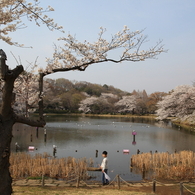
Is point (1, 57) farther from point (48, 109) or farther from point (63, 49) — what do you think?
point (48, 109)

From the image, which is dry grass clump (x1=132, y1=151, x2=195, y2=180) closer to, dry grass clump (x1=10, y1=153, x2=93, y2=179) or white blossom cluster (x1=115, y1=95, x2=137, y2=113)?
dry grass clump (x1=10, y1=153, x2=93, y2=179)

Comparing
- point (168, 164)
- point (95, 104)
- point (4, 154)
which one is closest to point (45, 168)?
point (4, 154)

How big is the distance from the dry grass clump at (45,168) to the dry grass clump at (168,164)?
3220mm

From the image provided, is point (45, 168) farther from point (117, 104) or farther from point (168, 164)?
point (117, 104)

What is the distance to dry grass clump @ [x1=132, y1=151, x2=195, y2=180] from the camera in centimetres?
963

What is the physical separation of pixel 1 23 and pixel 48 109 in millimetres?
48394

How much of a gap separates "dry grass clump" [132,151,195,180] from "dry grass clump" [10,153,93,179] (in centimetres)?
322

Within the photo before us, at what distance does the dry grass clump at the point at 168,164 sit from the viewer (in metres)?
9.63

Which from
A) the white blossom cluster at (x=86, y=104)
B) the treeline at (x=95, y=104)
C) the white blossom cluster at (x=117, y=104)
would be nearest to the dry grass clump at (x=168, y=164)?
the treeline at (x=95, y=104)

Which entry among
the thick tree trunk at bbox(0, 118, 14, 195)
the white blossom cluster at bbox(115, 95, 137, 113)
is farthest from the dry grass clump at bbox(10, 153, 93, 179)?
the white blossom cluster at bbox(115, 95, 137, 113)

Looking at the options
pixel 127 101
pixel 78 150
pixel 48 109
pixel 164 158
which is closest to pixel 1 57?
pixel 164 158

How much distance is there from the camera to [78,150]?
50.3 feet

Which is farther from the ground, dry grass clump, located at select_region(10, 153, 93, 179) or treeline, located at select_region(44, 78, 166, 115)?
treeline, located at select_region(44, 78, 166, 115)

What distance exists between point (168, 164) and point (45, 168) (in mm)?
5925
